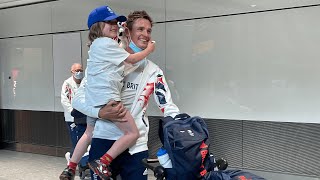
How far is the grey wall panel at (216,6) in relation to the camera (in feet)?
15.4

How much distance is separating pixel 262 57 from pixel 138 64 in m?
2.93

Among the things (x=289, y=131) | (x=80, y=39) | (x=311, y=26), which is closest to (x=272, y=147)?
(x=289, y=131)

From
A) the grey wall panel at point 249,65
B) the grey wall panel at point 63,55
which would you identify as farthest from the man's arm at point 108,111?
the grey wall panel at point 63,55

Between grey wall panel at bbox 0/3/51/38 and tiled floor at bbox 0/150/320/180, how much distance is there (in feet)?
7.31

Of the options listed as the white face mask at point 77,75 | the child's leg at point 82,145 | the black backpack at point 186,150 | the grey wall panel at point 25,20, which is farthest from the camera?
the grey wall panel at point 25,20

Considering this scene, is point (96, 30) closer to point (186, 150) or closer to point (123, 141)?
point (123, 141)

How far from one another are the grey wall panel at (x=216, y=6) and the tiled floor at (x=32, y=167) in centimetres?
200

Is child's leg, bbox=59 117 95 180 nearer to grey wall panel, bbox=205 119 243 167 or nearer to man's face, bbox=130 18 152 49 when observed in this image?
man's face, bbox=130 18 152 49

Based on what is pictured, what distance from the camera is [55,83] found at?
702 centimetres

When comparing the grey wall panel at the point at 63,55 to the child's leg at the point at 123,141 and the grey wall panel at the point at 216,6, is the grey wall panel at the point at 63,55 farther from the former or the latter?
the child's leg at the point at 123,141

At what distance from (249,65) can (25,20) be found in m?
4.47

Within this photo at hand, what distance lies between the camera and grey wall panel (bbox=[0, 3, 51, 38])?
7137 millimetres

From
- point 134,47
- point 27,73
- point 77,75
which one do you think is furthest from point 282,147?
point 27,73

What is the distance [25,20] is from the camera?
24.4 feet
